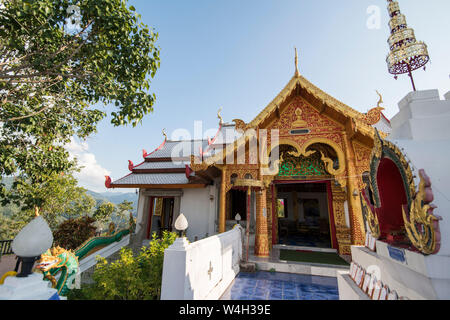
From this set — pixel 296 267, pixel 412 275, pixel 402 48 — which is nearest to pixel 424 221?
pixel 412 275

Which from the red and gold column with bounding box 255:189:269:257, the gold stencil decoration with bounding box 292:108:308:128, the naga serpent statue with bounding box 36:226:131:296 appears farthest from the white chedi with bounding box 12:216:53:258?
the gold stencil decoration with bounding box 292:108:308:128

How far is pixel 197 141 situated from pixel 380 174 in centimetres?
1227

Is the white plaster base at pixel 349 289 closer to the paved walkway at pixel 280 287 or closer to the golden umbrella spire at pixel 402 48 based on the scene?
the paved walkway at pixel 280 287

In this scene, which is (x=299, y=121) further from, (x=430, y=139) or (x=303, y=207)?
(x=303, y=207)

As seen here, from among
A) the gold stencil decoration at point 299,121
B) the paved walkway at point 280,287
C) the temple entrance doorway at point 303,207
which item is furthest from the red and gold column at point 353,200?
the temple entrance doorway at point 303,207

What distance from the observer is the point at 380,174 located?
2.87m

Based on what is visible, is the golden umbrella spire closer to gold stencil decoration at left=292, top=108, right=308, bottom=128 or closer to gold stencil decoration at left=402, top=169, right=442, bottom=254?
gold stencil decoration at left=292, top=108, right=308, bottom=128

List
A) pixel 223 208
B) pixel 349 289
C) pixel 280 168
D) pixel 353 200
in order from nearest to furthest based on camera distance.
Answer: pixel 349 289, pixel 353 200, pixel 223 208, pixel 280 168

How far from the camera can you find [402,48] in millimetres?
4762

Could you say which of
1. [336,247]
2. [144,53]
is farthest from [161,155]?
[336,247]

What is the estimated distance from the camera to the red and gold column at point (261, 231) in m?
6.72

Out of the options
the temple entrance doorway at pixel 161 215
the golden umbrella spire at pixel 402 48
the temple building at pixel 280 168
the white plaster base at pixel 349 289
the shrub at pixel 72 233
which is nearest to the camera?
the white plaster base at pixel 349 289

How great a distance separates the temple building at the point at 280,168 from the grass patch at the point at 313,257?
455 mm

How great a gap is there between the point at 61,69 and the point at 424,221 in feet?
21.3
